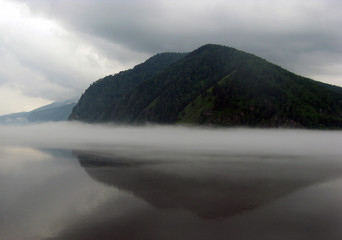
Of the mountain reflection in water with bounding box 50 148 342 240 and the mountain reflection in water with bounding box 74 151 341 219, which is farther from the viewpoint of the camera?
the mountain reflection in water with bounding box 74 151 341 219

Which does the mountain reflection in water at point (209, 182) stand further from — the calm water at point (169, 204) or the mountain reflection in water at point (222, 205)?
the calm water at point (169, 204)

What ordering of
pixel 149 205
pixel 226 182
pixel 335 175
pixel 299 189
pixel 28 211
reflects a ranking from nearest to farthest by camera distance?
pixel 28 211, pixel 149 205, pixel 299 189, pixel 226 182, pixel 335 175

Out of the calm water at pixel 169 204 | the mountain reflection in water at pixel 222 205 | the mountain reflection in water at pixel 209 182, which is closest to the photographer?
the mountain reflection in water at pixel 222 205

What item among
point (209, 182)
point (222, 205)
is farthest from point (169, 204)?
point (209, 182)

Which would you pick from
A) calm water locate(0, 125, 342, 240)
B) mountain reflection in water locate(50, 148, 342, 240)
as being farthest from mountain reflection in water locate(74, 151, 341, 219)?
calm water locate(0, 125, 342, 240)

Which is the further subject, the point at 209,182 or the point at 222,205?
the point at 209,182

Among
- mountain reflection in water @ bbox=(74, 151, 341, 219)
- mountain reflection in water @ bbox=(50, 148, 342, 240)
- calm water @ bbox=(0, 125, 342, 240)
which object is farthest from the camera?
mountain reflection in water @ bbox=(74, 151, 341, 219)

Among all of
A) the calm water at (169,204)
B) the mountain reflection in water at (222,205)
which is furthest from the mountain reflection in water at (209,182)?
the calm water at (169,204)

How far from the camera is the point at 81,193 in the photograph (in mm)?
43438

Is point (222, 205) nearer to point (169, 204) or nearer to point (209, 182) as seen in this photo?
point (169, 204)

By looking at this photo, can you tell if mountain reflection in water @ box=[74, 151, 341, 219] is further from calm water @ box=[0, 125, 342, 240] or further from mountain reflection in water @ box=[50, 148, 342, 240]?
calm water @ box=[0, 125, 342, 240]

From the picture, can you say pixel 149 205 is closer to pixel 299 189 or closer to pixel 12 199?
pixel 12 199

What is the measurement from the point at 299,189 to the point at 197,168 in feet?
81.5

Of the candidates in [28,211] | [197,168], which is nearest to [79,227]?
[28,211]
